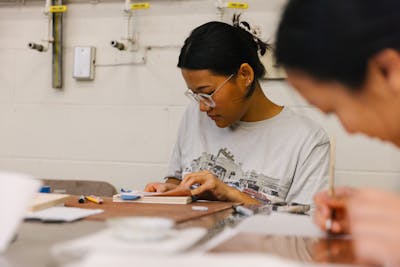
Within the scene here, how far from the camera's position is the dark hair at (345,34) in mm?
808

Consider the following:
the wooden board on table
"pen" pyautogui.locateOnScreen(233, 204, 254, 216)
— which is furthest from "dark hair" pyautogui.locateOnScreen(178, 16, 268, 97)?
"pen" pyautogui.locateOnScreen(233, 204, 254, 216)

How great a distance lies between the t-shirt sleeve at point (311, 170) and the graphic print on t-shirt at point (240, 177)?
4 cm

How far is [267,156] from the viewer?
5.95 ft

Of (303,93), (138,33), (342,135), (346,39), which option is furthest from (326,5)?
(138,33)

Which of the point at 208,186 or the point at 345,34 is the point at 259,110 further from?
the point at 345,34

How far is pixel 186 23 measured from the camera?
237 centimetres

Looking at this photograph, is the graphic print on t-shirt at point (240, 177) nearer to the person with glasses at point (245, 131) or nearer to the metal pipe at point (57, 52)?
the person with glasses at point (245, 131)

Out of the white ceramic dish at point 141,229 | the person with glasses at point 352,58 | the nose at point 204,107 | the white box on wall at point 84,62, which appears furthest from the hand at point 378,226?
the white box on wall at point 84,62

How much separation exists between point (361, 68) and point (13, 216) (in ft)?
1.92

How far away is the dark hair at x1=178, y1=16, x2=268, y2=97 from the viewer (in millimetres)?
1785

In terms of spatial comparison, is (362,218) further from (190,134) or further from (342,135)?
(342,135)

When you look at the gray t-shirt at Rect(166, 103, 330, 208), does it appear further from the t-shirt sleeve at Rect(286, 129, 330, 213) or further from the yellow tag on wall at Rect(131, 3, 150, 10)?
Result: the yellow tag on wall at Rect(131, 3, 150, 10)

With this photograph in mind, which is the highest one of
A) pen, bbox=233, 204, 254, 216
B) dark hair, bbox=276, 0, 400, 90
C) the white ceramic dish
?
dark hair, bbox=276, 0, 400, 90

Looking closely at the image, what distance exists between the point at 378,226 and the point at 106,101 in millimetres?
1922
